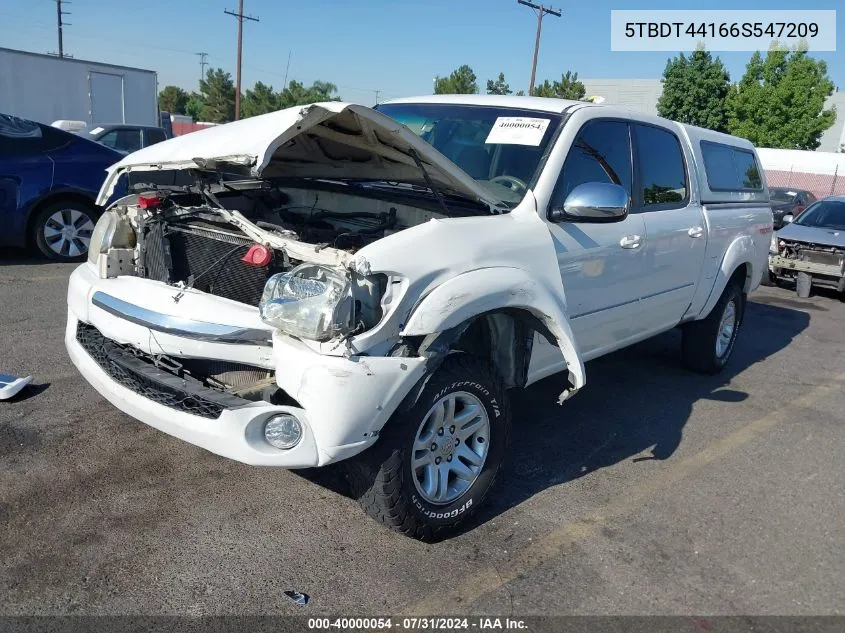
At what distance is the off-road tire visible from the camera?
5906 millimetres

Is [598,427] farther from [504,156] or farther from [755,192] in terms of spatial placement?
[755,192]

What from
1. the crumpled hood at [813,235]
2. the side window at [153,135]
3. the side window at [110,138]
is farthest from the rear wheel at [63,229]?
the crumpled hood at [813,235]

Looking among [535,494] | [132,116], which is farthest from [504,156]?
[132,116]

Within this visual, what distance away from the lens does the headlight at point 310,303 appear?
266 cm

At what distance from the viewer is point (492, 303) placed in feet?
10.2

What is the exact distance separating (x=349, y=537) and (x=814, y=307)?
9.07 metres

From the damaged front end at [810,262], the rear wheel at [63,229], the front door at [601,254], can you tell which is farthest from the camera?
the damaged front end at [810,262]

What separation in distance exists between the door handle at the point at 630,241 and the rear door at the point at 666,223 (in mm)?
135

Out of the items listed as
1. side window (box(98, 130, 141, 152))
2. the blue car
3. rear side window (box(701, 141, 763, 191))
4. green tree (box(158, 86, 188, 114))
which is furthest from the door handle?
green tree (box(158, 86, 188, 114))

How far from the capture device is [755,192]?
249 inches

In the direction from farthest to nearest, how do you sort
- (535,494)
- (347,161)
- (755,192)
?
1. (755,192)
2. (347,161)
3. (535,494)

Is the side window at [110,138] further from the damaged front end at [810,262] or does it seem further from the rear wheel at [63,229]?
the damaged front end at [810,262]

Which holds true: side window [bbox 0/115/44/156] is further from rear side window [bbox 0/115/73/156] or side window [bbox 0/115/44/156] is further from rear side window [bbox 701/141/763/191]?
rear side window [bbox 701/141/763/191]

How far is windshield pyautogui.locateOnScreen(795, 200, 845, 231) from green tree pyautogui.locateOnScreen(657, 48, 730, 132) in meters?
29.3
